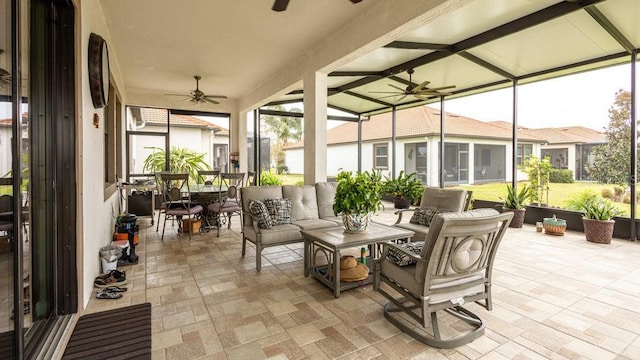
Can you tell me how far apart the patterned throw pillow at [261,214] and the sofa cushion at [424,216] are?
1.85 meters

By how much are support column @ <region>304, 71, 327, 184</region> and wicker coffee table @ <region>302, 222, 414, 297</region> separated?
1.69 m

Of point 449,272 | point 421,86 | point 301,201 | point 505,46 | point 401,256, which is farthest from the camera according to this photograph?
point 421,86

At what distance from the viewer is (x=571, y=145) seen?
6051mm

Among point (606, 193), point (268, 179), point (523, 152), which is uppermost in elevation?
point (523, 152)

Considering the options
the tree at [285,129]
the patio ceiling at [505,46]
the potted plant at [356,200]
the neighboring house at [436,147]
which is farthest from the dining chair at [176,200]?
the tree at [285,129]

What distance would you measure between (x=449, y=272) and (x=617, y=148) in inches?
198

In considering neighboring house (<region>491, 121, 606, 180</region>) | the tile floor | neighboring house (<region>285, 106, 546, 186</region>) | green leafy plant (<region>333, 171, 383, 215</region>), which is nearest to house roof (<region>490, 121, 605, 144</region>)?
neighboring house (<region>491, 121, 606, 180</region>)

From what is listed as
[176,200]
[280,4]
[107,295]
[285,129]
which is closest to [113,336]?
[107,295]

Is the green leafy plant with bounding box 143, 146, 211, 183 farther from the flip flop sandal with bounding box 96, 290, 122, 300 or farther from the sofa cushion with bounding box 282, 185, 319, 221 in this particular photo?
the flip flop sandal with bounding box 96, 290, 122, 300

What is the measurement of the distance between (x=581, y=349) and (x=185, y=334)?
2749mm

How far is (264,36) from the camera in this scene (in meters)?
4.75

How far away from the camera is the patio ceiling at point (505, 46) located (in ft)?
13.1

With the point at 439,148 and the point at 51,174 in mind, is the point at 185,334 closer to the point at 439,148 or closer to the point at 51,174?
the point at 51,174

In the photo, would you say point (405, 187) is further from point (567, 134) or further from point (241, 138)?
point (241, 138)
